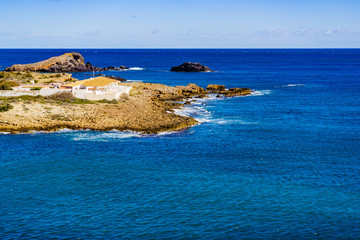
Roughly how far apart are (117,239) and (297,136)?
111 ft

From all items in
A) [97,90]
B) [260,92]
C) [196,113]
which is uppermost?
[97,90]

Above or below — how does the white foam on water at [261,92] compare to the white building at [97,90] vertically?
below

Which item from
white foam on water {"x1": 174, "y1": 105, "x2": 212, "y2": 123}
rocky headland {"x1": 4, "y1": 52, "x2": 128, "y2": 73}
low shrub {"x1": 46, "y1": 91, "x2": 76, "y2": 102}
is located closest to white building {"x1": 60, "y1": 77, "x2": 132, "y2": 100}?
low shrub {"x1": 46, "y1": 91, "x2": 76, "y2": 102}

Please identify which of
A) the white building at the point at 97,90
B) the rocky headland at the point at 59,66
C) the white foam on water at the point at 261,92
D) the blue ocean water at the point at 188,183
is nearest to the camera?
the blue ocean water at the point at 188,183

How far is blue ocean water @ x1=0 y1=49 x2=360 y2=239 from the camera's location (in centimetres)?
2714

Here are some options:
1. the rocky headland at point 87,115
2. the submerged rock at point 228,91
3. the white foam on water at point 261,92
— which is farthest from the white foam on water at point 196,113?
the white foam on water at point 261,92

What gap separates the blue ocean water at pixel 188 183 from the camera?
27141 mm

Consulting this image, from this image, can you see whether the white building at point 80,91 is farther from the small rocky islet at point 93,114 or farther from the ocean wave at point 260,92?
the ocean wave at point 260,92

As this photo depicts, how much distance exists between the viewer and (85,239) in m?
25.3

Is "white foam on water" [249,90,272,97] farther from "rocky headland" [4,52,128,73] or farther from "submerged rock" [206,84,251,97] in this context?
"rocky headland" [4,52,128,73]

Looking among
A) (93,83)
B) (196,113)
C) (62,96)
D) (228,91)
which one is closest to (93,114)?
(62,96)

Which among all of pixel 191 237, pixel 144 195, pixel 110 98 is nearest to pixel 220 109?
pixel 110 98

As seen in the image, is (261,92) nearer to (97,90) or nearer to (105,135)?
(97,90)

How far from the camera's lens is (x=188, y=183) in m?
35.1
